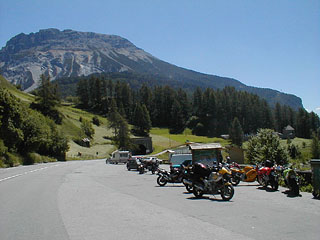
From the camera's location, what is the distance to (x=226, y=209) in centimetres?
1019

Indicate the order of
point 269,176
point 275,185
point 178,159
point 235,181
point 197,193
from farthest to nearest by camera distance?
point 178,159 < point 235,181 < point 269,176 < point 275,185 < point 197,193

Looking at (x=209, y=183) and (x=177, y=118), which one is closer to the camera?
(x=209, y=183)

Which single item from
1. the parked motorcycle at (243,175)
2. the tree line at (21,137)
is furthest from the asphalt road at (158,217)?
the tree line at (21,137)

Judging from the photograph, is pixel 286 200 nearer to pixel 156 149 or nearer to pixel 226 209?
pixel 226 209

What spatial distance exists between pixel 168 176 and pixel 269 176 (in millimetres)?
5698

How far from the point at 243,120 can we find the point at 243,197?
135 meters

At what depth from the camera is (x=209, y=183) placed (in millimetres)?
12664

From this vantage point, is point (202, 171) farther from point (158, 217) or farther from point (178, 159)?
point (178, 159)

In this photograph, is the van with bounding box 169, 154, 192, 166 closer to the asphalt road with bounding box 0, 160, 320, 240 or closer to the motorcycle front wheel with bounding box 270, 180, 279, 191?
the motorcycle front wheel with bounding box 270, 180, 279, 191

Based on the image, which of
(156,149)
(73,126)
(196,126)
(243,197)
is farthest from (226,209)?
(196,126)

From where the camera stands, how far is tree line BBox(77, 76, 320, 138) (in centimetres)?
14138

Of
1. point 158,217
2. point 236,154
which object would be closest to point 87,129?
point 236,154

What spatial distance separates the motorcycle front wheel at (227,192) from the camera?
12.0 meters

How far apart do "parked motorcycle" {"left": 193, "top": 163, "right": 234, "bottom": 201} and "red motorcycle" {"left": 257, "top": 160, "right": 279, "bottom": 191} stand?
337 cm
